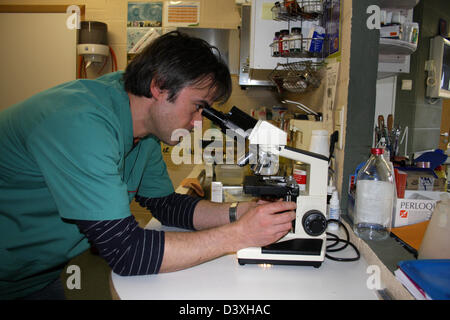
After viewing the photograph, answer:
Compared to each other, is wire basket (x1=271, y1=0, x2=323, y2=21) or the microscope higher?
wire basket (x1=271, y1=0, x2=323, y2=21)

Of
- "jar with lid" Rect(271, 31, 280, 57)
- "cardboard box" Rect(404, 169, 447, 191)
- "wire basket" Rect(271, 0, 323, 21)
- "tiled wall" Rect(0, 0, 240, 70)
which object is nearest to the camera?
"cardboard box" Rect(404, 169, 447, 191)

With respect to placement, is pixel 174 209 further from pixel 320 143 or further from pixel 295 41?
pixel 295 41

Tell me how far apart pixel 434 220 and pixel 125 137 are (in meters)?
0.87

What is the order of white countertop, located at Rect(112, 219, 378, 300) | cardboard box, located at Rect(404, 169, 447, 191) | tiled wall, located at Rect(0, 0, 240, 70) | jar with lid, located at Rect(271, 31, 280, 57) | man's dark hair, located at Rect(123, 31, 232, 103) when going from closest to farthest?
white countertop, located at Rect(112, 219, 378, 300)
man's dark hair, located at Rect(123, 31, 232, 103)
cardboard box, located at Rect(404, 169, 447, 191)
jar with lid, located at Rect(271, 31, 280, 57)
tiled wall, located at Rect(0, 0, 240, 70)

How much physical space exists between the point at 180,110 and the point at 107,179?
0.35 m

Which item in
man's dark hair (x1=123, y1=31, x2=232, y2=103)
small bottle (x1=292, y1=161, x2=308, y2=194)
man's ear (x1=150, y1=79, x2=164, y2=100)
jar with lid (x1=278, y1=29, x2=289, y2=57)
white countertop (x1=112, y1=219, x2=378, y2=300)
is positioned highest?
jar with lid (x1=278, y1=29, x2=289, y2=57)

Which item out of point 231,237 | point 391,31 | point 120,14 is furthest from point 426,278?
point 120,14

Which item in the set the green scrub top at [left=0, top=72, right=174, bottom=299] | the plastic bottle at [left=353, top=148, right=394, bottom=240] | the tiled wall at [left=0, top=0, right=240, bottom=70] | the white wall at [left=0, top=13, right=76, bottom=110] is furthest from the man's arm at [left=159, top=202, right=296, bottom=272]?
the white wall at [left=0, top=13, right=76, bottom=110]

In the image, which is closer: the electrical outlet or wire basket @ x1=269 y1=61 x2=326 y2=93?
the electrical outlet

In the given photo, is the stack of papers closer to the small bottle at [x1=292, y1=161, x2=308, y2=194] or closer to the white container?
the small bottle at [x1=292, y1=161, x2=308, y2=194]

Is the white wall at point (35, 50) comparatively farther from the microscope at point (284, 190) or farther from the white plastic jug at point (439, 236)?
the white plastic jug at point (439, 236)

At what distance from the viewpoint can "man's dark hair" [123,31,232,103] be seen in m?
0.98
